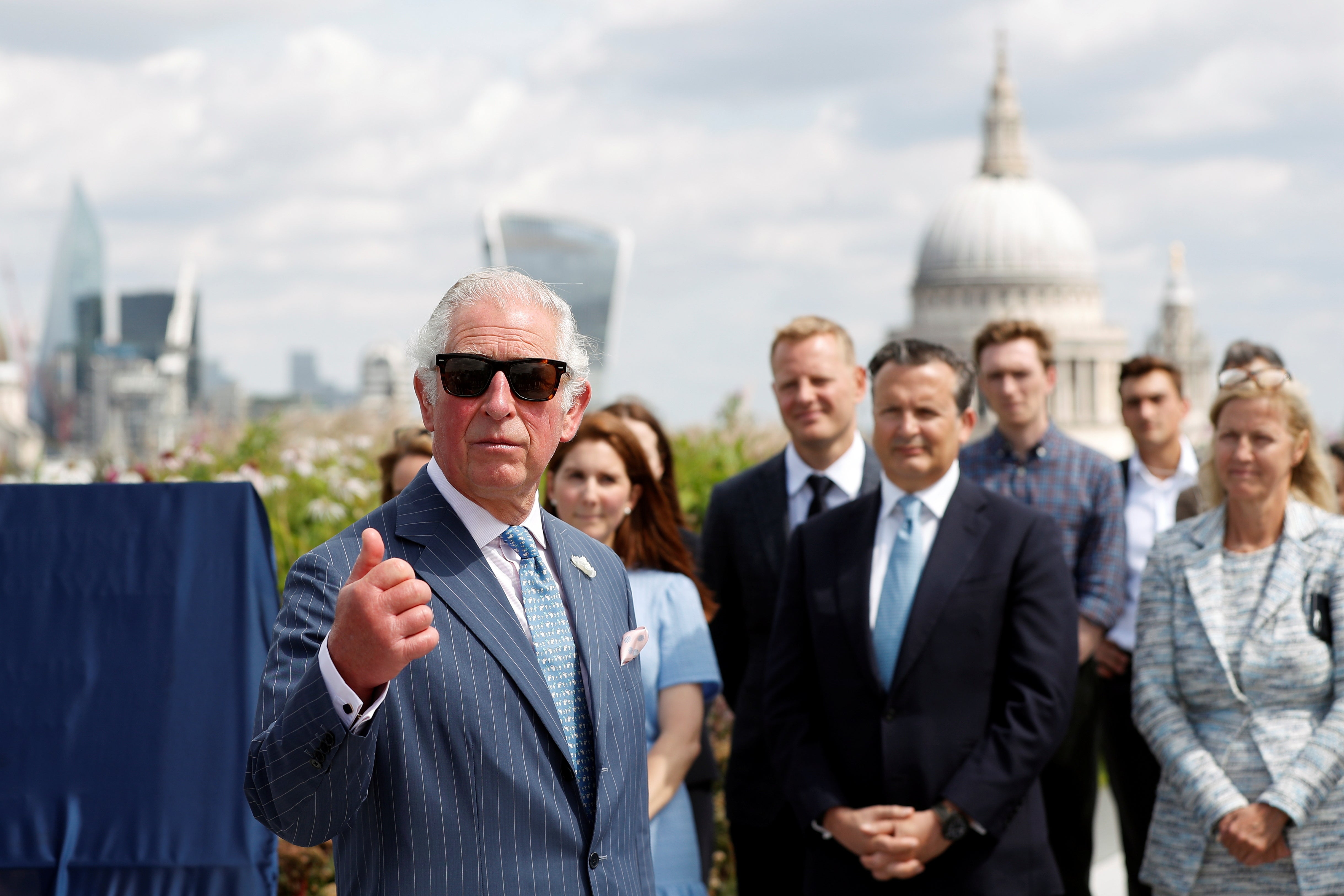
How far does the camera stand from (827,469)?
538 cm

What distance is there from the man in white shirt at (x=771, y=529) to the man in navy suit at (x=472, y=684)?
227cm

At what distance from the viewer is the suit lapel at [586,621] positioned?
2658 millimetres

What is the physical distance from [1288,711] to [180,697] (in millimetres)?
3512

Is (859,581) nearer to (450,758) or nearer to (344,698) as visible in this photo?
(450,758)

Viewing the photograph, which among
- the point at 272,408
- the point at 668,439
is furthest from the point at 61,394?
the point at 668,439

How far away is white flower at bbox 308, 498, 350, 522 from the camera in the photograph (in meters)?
7.99

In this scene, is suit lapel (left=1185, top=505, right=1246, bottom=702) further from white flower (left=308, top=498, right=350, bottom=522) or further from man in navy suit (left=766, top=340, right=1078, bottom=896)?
white flower (left=308, top=498, right=350, bottom=522)

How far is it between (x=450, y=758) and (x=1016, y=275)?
93148 mm

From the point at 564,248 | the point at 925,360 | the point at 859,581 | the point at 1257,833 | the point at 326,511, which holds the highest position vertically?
the point at 564,248

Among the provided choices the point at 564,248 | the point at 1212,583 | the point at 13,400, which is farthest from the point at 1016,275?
the point at 1212,583

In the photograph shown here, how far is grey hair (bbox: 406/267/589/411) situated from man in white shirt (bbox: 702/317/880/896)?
2551mm

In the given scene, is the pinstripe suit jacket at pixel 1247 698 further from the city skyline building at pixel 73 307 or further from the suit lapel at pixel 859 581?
the city skyline building at pixel 73 307

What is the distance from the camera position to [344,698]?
7.25 ft

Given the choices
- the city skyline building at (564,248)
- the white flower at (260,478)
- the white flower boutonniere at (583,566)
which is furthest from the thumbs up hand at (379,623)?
the city skyline building at (564,248)
